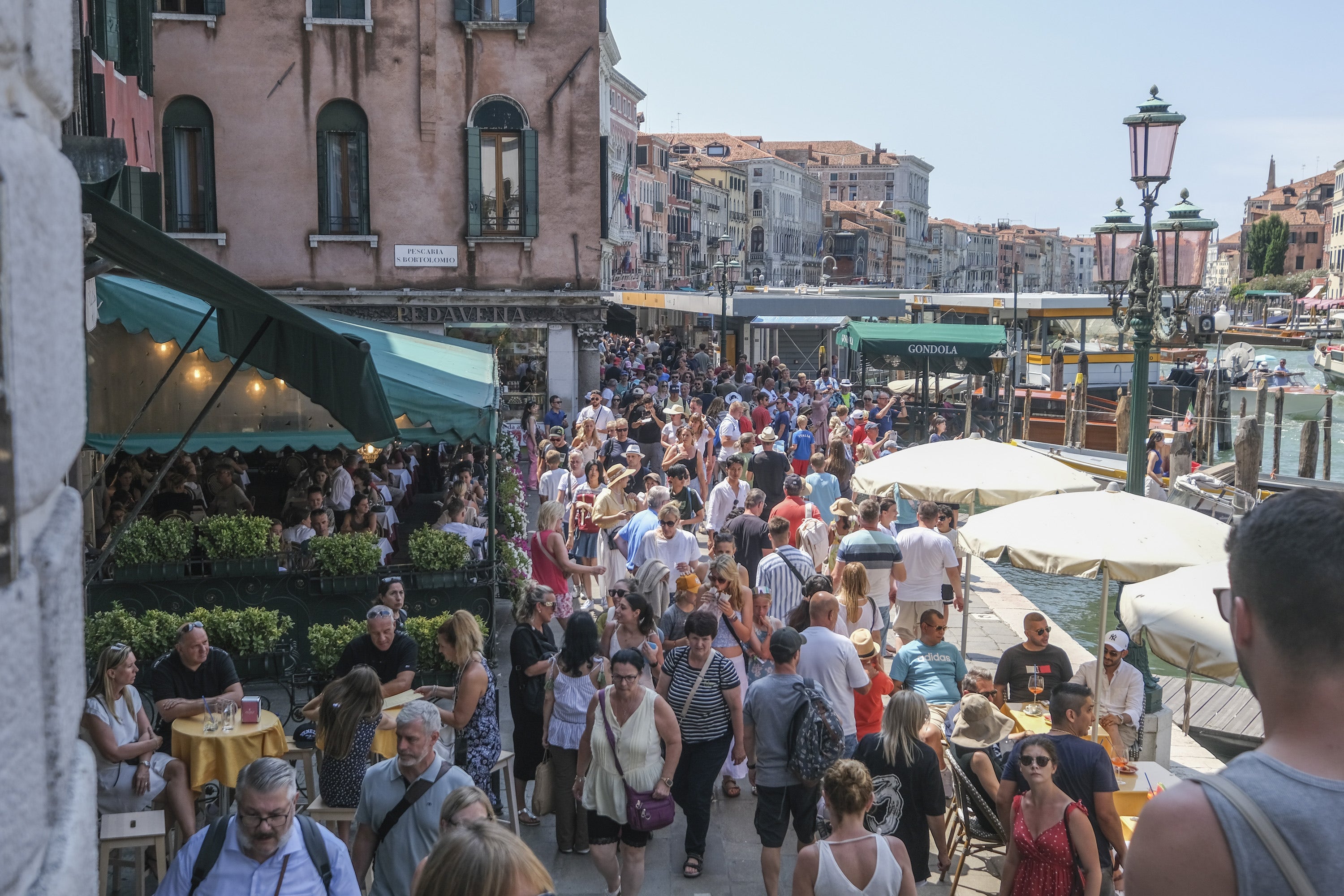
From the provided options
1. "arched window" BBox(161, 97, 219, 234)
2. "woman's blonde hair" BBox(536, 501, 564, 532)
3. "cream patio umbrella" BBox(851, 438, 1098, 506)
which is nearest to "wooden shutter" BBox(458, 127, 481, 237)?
"arched window" BBox(161, 97, 219, 234)

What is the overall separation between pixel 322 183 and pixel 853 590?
1578cm

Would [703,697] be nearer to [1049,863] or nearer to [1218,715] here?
[1049,863]

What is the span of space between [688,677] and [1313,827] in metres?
4.92

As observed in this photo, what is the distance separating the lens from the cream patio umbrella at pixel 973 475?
10008 millimetres

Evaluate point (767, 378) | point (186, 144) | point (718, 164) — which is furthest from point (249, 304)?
point (718, 164)

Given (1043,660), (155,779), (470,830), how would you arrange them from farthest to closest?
(1043,660) → (155,779) → (470,830)

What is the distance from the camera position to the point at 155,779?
19.5 feet

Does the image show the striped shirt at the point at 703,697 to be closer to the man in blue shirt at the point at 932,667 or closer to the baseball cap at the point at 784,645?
the baseball cap at the point at 784,645

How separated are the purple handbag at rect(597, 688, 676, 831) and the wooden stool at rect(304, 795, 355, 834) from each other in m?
1.20

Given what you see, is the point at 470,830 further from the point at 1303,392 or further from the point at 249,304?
the point at 1303,392

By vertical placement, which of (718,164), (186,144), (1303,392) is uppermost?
(718,164)

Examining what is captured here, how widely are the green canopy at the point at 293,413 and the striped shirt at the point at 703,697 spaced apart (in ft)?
10.7

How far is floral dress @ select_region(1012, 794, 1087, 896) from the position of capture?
504 centimetres

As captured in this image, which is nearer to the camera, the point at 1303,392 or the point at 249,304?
the point at 249,304
